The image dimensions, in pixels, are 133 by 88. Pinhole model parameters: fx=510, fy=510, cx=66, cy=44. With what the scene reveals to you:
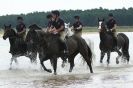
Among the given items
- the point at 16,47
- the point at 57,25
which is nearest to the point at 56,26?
the point at 57,25

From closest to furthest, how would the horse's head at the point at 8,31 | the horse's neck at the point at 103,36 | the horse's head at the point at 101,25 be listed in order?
the horse's head at the point at 8,31
the horse's head at the point at 101,25
the horse's neck at the point at 103,36

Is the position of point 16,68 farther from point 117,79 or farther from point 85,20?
point 85,20

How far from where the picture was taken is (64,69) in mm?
23531

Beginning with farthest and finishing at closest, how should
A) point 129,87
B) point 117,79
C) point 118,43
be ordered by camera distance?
point 118,43 < point 117,79 < point 129,87

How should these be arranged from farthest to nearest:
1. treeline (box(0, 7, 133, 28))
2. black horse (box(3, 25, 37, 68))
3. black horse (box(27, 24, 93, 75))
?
1. treeline (box(0, 7, 133, 28))
2. black horse (box(3, 25, 37, 68))
3. black horse (box(27, 24, 93, 75))

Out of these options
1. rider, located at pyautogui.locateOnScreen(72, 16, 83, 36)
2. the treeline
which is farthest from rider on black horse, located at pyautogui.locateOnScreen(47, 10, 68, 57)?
the treeline

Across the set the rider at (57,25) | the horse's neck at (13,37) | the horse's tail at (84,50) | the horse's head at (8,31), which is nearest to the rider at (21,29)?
the horse's neck at (13,37)

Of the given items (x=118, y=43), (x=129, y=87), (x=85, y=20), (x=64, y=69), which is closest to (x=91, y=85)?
(x=129, y=87)

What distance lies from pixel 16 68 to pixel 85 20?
122 m

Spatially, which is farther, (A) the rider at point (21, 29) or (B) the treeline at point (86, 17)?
(B) the treeline at point (86, 17)

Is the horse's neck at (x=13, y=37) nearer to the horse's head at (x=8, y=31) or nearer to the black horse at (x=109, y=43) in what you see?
the horse's head at (x=8, y=31)

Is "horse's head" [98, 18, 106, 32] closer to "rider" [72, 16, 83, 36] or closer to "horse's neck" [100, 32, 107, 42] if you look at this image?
"horse's neck" [100, 32, 107, 42]

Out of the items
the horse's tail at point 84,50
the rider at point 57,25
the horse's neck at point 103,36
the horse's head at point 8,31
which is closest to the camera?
the rider at point 57,25

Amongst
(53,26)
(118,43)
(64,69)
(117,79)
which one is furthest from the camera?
(118,43)
